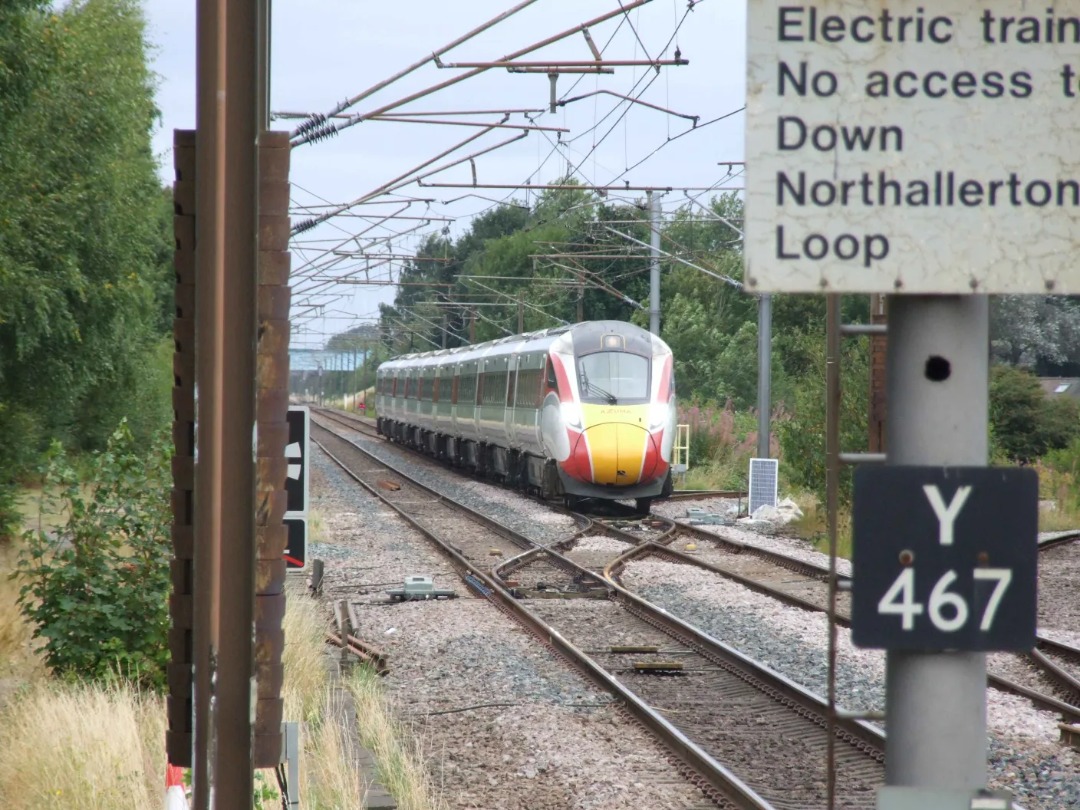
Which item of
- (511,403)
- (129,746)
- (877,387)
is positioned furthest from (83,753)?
(511,403)

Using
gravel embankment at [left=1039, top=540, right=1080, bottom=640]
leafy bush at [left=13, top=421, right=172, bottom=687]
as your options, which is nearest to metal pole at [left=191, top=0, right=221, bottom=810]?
leafy bush at [left=13, top=421, right=172, bottom=687]

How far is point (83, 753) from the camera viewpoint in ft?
22.7

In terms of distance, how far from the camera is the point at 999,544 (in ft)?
6.88

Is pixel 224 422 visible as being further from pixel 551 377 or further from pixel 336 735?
pixel 551 377

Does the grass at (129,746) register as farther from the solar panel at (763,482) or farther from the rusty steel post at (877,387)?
the solar panel at (763,482)

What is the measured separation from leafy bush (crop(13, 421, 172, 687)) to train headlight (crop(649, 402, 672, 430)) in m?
14.5

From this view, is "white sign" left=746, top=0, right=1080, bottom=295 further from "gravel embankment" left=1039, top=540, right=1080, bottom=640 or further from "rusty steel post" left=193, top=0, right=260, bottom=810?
"gravel embankment" left=1039, top=540, right=1080, bottom=640

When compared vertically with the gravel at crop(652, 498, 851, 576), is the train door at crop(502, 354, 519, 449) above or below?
above

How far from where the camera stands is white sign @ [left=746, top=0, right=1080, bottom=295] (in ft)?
6.99

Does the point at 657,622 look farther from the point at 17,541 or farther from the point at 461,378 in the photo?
the point at 461,378

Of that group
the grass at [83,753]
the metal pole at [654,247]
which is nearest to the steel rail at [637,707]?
the grass at [83,753]

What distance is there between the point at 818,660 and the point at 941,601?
30.8 feet

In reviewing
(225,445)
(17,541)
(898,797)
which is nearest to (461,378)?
(17,541)

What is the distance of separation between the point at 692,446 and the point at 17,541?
17546 mm
